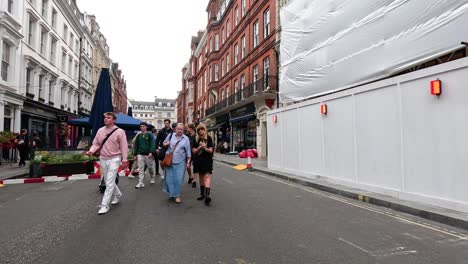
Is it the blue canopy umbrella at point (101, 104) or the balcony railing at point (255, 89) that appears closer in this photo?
the blue canopy umbrella at point (101, 104)

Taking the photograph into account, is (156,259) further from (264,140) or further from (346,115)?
(264,140)

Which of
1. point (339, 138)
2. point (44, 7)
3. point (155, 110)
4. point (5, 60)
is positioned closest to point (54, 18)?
point (44, 7)

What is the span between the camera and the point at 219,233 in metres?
4.18

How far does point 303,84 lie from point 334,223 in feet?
25.4

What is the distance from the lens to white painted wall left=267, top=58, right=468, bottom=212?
5293 mm

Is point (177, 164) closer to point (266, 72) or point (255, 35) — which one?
point (266, 72)

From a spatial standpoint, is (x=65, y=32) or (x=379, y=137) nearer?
(x=379, y=137)

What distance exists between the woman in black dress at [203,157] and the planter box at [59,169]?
584cm

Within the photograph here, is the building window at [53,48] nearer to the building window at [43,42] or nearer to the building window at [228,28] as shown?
the building window at [43,42]

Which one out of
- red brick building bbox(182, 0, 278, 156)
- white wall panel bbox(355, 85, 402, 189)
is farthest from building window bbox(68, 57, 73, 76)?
white wall panel bbox(355, 85, 402, 189)

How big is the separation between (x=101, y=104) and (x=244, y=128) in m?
17.3

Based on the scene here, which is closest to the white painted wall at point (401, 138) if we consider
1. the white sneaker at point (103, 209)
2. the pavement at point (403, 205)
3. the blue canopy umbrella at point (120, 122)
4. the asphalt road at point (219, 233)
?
the pavement at point (403, 205)

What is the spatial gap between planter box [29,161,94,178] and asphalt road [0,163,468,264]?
3.37 metres

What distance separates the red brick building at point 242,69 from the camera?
2078 centimetres
